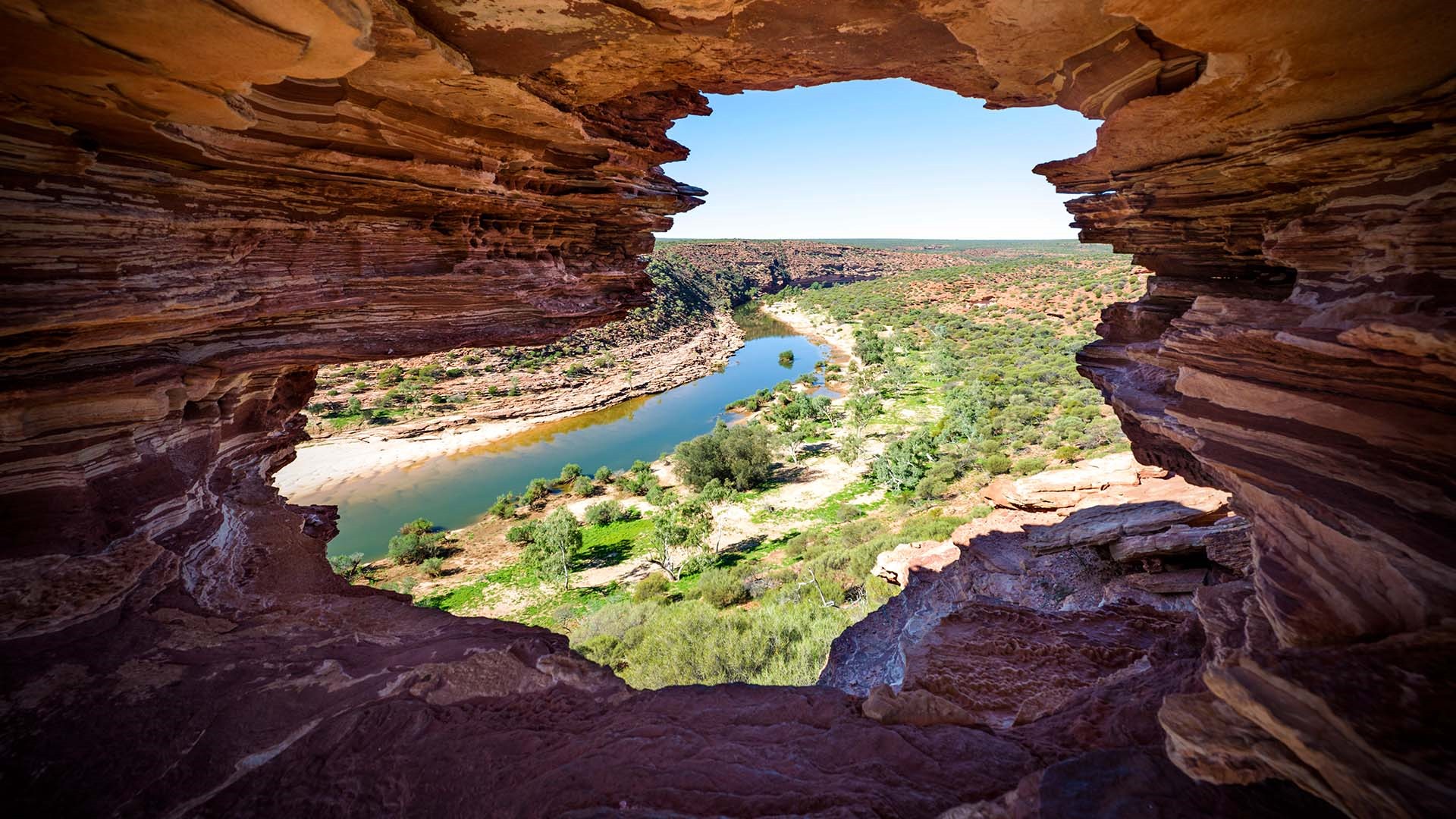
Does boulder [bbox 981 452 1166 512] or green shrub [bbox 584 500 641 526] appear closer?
boulder [bbox 981 452 1166 512]

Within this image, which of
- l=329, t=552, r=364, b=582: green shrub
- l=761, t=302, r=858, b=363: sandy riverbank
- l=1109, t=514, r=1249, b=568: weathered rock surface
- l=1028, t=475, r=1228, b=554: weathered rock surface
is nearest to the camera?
l=1109, t=514, r=1249, b=568: weathered rock surface

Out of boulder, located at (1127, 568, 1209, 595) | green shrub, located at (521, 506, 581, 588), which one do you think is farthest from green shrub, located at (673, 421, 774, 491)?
boulder, located at (1127, 568, 1209, 595)

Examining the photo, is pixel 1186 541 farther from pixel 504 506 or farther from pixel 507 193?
pixel 504 506

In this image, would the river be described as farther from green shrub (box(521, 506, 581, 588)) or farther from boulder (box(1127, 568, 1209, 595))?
boulder (box(1127, 568, 1209, 595))

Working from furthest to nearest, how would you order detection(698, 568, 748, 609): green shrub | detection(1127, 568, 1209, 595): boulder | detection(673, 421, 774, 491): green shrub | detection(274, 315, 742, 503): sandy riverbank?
detection(274, 315, 742, 503): sandy riverbank, detection(673, 421, 774, 491): green shrub, detection(698, 568, 748, 609): green shrub, detection(1127, 568, 1209, 595): boulder

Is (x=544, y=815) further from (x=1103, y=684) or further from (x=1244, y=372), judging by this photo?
(x=1244, y=372)

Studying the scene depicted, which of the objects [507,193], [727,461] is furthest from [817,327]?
[507,193]
